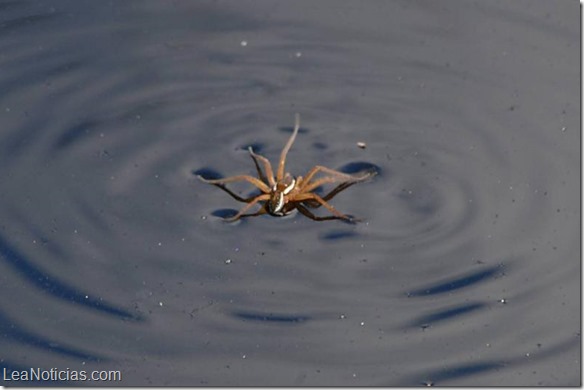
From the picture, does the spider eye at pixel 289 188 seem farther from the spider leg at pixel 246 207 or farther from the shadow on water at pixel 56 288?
the shadow on water at pixel 56 288

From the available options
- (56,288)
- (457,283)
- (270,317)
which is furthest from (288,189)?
(56,288)

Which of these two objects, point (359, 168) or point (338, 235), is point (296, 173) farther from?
point (338, 235)

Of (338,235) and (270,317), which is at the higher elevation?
(338,235)

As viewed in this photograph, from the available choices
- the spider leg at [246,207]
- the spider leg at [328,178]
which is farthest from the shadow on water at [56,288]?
the spider leg at [328,178]

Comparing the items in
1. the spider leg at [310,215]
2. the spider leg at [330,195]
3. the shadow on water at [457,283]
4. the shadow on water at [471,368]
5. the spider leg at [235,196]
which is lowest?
the shadow on water at [471,368]

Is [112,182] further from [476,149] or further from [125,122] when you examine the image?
[476,149]

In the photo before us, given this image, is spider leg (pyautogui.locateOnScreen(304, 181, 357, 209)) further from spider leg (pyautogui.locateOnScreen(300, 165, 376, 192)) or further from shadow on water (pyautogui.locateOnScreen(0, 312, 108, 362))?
shadow on water (pyautogui.locateOnScreen(0, 312, 108, 362))
